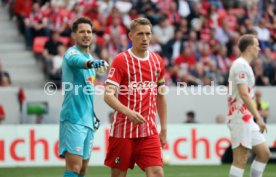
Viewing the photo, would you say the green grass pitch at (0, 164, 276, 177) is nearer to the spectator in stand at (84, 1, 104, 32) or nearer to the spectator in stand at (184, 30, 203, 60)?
the spectator in stand at (184, 30, 203, 60)

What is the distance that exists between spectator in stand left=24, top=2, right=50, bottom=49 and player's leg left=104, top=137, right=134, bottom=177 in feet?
39.7

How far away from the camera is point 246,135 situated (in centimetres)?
1177

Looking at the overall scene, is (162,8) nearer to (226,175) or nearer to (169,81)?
(169,81)

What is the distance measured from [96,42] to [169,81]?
2056 mm

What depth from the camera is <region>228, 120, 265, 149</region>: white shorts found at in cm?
1176

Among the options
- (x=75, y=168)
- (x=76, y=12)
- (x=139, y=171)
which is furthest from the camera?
(x=76, y=12)

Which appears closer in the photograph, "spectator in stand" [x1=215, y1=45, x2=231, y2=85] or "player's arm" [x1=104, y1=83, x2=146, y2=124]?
"player's arm" [x1=104, y1=83, x2=146, y2=124]

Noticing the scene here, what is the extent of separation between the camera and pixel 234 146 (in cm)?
1186

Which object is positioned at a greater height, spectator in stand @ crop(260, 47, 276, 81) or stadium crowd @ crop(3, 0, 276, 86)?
stadium crowd @ crop(3, 0, 276, 86)

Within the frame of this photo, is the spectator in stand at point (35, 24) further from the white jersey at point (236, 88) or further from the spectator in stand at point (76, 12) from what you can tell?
the white jersey at point (236, 88)

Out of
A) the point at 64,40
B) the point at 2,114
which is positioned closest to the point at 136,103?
the point at 2,114

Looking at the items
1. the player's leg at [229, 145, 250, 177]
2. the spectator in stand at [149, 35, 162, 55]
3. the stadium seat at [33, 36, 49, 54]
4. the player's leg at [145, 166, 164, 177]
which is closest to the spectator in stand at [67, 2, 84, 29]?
the stadium seat at [33, 36, 49, 54]

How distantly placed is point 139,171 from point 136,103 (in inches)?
285

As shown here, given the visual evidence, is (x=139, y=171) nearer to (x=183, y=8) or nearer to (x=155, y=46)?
(x=155, y=46)
